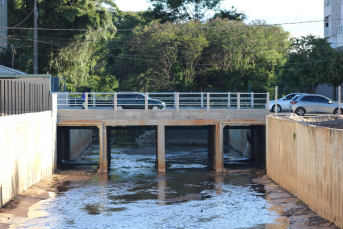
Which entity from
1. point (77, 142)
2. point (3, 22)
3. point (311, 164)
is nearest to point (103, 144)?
point (77, 142)

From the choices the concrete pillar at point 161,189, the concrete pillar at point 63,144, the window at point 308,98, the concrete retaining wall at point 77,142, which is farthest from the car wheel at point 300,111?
the concrete retaining wall at point 77,142

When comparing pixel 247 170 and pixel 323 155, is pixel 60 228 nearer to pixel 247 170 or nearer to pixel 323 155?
pixel 323 155

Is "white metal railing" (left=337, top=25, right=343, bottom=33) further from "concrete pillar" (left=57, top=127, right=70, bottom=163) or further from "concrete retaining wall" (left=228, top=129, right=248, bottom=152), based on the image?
"concrete pillar" (left=57, top=127, right=70, bottom=163)

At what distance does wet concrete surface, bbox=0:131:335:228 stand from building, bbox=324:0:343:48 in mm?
26547

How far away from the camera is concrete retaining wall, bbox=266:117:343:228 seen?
13773mm

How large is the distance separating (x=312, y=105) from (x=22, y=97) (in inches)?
709

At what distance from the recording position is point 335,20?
2088 inches

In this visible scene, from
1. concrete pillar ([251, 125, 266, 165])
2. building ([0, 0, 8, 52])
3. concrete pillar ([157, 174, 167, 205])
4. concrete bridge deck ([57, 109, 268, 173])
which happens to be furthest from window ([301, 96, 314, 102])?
building ([0, 0, 8, 52])

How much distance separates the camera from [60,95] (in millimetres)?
30953

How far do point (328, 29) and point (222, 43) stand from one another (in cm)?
1496

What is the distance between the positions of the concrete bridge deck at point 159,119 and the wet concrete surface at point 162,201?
2.00 metres

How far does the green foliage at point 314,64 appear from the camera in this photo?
1544 inches

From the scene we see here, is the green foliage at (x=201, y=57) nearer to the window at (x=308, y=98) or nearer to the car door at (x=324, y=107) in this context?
the window at (x=308, y=98)

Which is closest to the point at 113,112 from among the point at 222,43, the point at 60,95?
the point at 60,95
